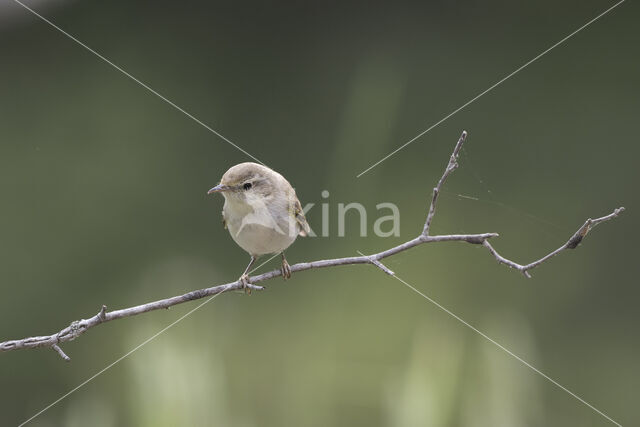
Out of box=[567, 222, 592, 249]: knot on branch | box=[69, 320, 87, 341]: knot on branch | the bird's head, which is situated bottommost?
box=[69, 320, 87, 341]: knot on branch

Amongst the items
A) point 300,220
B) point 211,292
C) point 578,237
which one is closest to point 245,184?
point 300,220

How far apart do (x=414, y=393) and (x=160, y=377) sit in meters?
0.72

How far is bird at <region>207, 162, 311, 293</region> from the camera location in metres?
1.43

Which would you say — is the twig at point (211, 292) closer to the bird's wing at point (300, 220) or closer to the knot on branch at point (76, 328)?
the knot on branch at point (76, 328)

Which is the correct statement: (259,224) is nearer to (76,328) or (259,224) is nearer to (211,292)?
(211,292)

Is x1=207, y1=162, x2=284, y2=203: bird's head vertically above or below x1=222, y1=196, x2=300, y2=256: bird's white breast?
above

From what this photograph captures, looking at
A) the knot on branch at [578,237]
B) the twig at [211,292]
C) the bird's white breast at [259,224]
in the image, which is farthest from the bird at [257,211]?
the knot on branch at [578,237]

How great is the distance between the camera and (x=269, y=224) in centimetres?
145

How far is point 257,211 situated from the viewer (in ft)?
4.83

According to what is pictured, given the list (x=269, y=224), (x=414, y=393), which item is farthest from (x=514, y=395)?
(x=269, y=224)

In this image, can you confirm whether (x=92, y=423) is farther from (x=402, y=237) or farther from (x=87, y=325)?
(x=402, y=237)

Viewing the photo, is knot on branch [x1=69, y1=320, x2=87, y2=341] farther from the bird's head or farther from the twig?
the bird's head

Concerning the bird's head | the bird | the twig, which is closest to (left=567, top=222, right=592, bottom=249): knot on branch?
the twig

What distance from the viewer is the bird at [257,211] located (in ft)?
4.69
